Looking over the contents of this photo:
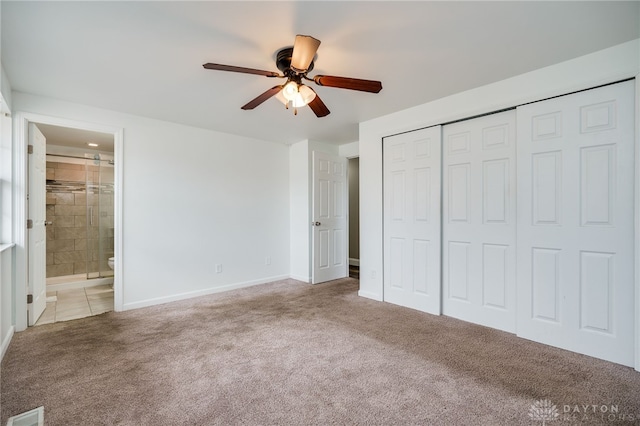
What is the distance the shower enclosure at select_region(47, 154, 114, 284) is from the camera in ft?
16.3

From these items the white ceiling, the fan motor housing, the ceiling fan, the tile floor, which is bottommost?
the tile floor

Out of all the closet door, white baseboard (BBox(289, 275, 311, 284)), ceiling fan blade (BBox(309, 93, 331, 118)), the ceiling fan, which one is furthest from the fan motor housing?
white baseboard (BBox(289, 275, 311, 284))

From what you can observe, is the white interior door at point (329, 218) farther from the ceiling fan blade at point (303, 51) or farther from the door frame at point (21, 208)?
the door frame at point (21, 208)

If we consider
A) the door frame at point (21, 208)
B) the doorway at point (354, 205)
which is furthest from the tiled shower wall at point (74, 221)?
the doorway at point (354, 205)

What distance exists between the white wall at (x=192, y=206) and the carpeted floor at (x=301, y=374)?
2.66ft

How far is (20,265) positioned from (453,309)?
4385 mm

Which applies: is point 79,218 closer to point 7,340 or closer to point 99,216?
point 99,216

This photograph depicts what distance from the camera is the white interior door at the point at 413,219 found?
3.23m

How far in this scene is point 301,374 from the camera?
2.04 meters

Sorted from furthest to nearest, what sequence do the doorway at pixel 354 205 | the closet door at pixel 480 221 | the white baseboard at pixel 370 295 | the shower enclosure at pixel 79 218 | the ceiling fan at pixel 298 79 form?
the doorway at pixel 354 205 → the shower enclosure at pixel 79 218 → the white baseboard at pixel 370 295 → the closet door at pixel 480 221 → the ceiling fan at pixel 298 79

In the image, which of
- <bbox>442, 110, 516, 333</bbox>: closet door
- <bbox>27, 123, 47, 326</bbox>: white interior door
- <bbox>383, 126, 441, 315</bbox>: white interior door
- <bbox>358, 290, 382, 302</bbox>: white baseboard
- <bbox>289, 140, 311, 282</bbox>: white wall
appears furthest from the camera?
<bbox>289, 140, 311, 282</bbox>: white wall

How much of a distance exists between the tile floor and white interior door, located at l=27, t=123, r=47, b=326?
17cm

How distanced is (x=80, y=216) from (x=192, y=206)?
2.80m

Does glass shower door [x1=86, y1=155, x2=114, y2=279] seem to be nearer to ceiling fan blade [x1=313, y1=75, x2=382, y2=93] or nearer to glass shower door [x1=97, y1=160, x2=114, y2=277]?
glass shower door [x1=97, y1=160, x2=114, y2=277]
